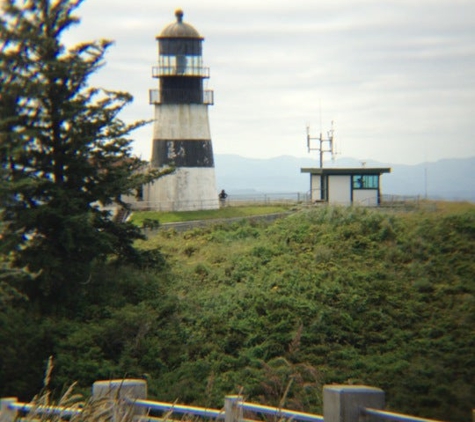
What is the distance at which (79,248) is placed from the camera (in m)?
24.2

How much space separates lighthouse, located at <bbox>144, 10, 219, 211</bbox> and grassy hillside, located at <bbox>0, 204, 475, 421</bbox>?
17.1 meters

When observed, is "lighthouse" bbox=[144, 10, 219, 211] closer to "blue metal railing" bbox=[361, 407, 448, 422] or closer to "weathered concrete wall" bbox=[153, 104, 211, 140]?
"weathered concrete wall" bbox=[153, 104, 211, 140]

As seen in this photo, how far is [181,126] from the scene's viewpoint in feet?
163

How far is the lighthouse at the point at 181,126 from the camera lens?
4888cm

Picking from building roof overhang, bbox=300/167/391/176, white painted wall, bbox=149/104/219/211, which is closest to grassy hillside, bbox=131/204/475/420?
building roof overhang, bbox=300/167/391/176

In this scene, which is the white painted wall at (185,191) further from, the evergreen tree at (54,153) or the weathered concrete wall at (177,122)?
the evergreen tree at (54,153)

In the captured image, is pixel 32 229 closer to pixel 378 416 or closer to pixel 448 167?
pixel 378 416

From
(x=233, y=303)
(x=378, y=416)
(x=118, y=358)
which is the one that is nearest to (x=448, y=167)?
(x=233, y=303)

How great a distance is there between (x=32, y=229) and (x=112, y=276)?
9.75 ft

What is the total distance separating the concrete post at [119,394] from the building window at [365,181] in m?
36.8

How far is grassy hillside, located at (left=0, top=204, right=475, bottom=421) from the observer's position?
17469 mm

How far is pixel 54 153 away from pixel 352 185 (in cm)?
2187

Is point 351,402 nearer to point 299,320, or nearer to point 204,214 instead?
point 299,320

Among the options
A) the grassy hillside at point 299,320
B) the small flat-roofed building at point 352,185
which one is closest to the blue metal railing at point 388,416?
the grassy hillside at point 299,320
